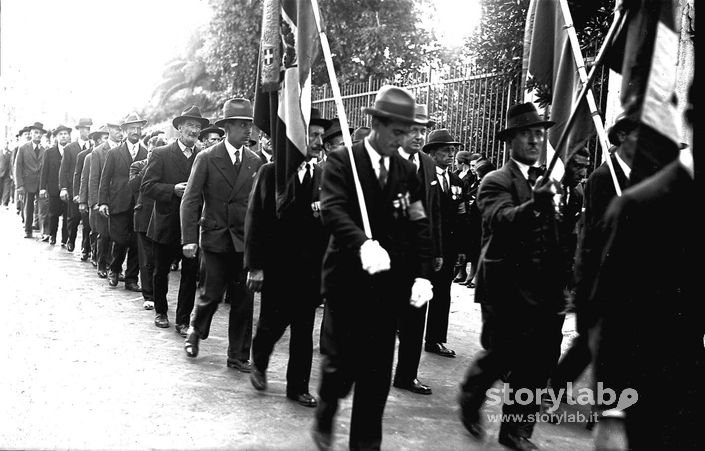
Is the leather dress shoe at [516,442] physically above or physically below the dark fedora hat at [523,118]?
below

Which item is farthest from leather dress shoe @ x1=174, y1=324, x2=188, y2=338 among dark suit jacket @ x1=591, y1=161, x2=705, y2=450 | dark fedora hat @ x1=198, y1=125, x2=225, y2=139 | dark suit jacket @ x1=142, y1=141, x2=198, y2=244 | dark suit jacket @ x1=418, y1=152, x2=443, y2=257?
dark suit jacket @ x1=591, y1=161, x2=705, y2=450

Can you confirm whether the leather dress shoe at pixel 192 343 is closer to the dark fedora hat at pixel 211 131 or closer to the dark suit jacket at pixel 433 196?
the dark suit jacket at pixel 433 196

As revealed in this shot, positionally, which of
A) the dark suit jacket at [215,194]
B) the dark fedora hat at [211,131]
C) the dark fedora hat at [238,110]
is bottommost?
the dark suit jacket at [215,194]

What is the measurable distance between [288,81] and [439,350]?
3273mm

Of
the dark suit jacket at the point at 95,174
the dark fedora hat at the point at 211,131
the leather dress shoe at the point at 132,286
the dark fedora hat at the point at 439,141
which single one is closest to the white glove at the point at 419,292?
the dark fedora hat at the point at 439,141

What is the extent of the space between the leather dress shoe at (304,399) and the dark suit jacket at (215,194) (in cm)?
171

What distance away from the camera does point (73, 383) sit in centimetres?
609

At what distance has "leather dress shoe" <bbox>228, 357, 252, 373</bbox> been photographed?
6793 millimetres

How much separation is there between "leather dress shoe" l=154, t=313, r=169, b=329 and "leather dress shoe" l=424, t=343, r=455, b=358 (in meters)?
2.79

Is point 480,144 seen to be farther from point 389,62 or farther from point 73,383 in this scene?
point 73,383

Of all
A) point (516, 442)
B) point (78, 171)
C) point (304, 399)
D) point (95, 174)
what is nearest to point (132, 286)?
point (95, 174)

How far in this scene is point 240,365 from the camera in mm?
6832

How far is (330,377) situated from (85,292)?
22.5 ft

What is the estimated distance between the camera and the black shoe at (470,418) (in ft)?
17.0
